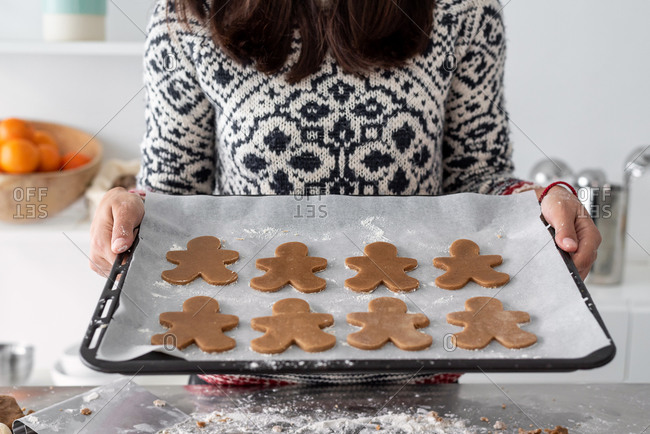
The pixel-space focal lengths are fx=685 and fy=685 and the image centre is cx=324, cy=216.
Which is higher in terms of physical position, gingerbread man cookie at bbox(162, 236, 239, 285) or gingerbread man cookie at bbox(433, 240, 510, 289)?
gingerbread man cookie at bbox(433, 240, 510, 289)

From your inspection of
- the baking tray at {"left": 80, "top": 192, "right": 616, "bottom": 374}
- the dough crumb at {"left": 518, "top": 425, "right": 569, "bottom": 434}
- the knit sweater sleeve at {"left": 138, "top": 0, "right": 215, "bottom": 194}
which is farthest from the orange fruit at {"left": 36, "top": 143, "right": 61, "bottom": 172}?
the dough crumb at {"left": 518, "top": 425, "right": 569, "bottom": 434}

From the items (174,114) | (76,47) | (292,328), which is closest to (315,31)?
(174,114)

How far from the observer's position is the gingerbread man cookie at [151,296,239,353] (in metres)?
0.75

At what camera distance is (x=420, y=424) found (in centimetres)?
82

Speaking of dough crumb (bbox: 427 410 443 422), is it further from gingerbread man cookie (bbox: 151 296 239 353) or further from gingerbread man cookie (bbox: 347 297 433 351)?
gingerbread man cookie (bbox: 151 296 239 353)

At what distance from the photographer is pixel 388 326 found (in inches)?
31.2

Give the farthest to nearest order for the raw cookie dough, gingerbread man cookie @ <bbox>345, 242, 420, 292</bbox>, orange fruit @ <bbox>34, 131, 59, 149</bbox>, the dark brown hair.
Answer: orange fruit @ <bbox>34, 131, 59, 149</bbox> → the dark brown hair → gingerbread man cookie @ <bbox>345, 242, 420, 292</bbox> → the raw cookie dough

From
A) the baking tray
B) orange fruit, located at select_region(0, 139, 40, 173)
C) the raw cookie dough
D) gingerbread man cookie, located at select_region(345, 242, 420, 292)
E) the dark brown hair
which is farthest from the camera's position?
orange fruit, located at select_region(0, 139, 40, 173)

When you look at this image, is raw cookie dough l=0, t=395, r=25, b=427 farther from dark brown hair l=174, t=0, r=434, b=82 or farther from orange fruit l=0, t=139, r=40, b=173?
orange fruit l=0, t=139, r=40, b=173

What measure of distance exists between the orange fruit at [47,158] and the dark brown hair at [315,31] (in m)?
1.04

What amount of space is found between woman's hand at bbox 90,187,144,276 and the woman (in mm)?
178

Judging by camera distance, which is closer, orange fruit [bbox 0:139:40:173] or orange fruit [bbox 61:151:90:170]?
orange fruit [bbox 0:139:40:173]

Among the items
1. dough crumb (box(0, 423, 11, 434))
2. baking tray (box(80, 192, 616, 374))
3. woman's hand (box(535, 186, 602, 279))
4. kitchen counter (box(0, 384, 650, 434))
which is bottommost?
kitchen counter (box(0, 384, 650, 434))

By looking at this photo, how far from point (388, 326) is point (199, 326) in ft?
0.71
